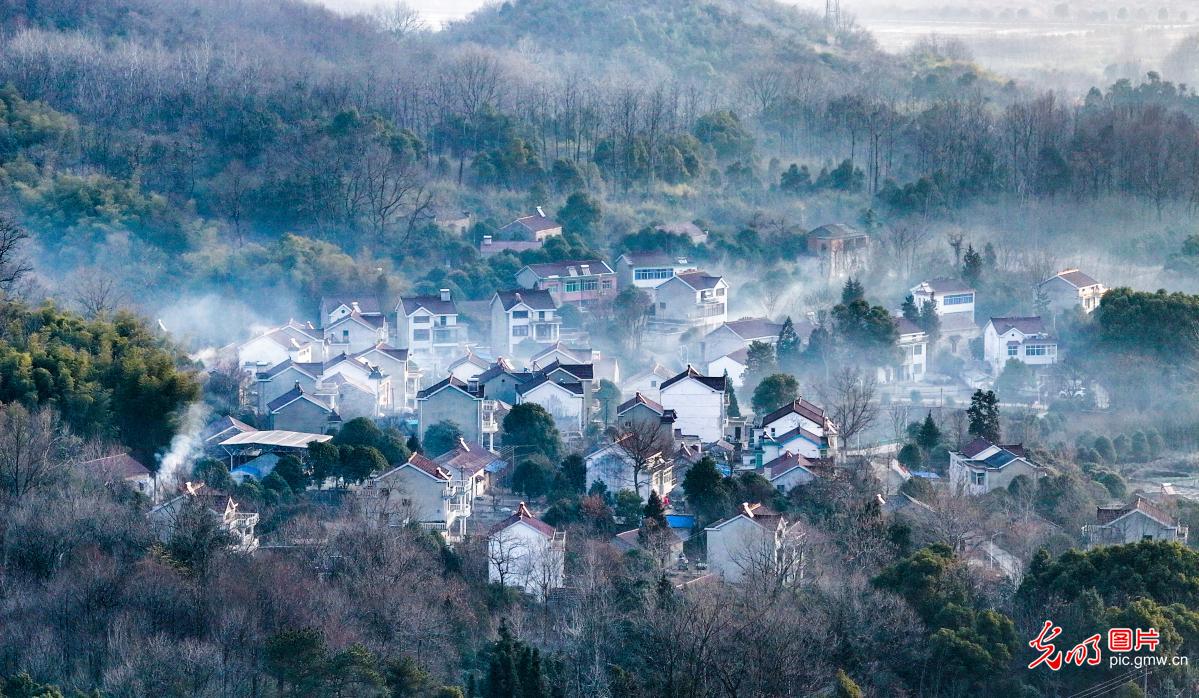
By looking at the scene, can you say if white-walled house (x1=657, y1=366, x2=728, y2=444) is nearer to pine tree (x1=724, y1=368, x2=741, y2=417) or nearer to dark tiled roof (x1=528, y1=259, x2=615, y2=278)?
pine tree (x1=724, y1=368, x2=741, y2=417)

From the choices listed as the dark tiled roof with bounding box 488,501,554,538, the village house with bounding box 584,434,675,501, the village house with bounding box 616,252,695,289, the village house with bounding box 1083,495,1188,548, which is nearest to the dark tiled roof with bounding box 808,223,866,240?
the village house with bounding box 616,252,695,289

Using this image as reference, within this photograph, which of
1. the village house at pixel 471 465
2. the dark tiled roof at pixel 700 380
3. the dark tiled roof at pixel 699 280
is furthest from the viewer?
the dark tiled roof at pixel 699 280

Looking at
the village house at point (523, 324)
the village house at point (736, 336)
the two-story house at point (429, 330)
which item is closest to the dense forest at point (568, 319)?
the village house at point (736, 336)

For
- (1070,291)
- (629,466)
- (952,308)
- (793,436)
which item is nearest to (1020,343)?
(952,308)

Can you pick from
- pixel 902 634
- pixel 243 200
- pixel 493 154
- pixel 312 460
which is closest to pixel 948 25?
pixel 493 154

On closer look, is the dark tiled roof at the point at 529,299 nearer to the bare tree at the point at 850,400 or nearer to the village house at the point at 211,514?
the bare tree at the point at 850,400

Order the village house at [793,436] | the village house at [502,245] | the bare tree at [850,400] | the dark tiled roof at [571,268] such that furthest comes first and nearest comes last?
the village house at [502,245] < the dark tiled roof at [571,268] < the bare tree at [850,400] < the village house at [793,436]

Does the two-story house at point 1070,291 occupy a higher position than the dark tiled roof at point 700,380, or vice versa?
the dark tiled roof at point 700,380
